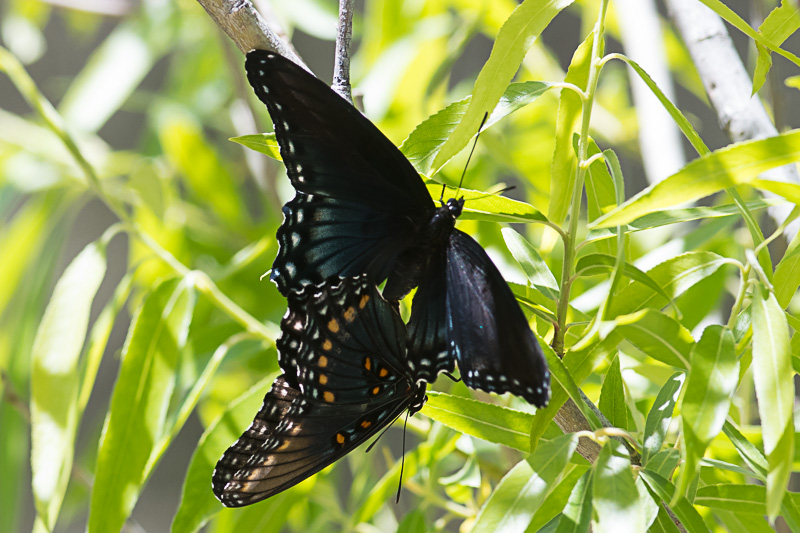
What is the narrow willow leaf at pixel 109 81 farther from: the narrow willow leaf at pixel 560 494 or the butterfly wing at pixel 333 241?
the narrow willow leaf at pixel 560 494

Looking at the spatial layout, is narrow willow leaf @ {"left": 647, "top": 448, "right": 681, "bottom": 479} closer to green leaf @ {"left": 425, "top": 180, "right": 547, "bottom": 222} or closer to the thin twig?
green leaf @ {"left": 425, "top": 180, "right": 547, "bottom": 222}

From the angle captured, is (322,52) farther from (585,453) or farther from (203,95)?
(585,453)

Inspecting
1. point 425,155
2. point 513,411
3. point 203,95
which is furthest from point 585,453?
point 203,95

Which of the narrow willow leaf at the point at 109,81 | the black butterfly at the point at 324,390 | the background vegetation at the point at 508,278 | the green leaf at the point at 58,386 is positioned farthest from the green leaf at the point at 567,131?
the narrow willow leaf at the point at 109,81

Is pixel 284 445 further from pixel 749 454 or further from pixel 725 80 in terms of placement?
pixel 725 80

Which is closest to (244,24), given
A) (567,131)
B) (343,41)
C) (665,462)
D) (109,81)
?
(343,41)

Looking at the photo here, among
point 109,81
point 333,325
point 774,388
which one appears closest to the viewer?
point 774,388
